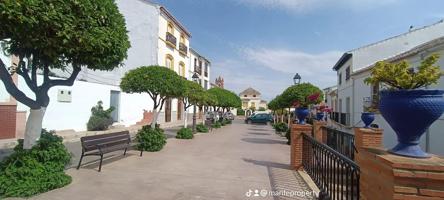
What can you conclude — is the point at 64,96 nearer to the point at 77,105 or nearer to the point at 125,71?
the point at 77,105

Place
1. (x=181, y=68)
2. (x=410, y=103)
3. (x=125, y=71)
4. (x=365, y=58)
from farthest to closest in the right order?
(x=181, y=68), (x=365, y=58), (x=125, y=71), (x=410, y=103)

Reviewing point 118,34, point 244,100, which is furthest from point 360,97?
point 244,100

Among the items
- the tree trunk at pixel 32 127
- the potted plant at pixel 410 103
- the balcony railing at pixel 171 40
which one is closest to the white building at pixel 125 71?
the balcony railing at pixel 171 40

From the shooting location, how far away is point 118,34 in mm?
5516

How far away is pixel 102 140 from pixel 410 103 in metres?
7.52

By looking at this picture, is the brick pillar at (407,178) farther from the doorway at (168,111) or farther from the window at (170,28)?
the window at (170,28)

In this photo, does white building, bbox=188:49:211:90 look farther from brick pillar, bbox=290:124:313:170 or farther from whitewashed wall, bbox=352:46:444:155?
brick pillar, bbox=290:124:313:170

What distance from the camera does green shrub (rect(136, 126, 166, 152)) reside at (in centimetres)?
1101

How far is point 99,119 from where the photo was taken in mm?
18188

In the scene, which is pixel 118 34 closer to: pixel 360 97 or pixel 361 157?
pixel 361 157

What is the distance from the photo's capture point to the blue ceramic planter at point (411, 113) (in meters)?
2.66

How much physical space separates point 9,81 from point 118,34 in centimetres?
199

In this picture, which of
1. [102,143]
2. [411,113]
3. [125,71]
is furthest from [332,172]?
[125,71]

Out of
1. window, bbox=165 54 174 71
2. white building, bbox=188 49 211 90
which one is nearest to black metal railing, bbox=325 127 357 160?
window, bbox=165 54 174 71
